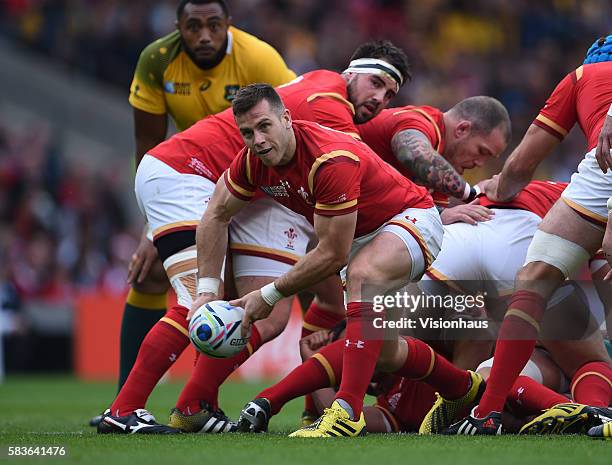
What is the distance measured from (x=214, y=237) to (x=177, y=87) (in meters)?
1.71

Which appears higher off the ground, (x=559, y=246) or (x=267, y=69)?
(x=267, y=69)

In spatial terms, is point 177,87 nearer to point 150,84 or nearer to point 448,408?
point 150,84

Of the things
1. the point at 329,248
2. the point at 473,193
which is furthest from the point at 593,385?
the point at 329,248

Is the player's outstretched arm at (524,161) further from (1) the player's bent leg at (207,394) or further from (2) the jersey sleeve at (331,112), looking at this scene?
(1) the player's bent leg at (207,394)

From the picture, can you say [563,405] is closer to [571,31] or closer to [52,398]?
[52,398]

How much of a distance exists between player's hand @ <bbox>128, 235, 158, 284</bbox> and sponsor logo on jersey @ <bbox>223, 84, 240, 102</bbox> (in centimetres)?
107

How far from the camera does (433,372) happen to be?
5785 mm

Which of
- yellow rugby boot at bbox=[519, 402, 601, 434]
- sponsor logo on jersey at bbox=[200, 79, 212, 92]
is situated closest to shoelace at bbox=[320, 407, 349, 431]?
yellow rugby boot at bbox=[519, 402, 601, 434]

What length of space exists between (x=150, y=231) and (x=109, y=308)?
6.97 meters

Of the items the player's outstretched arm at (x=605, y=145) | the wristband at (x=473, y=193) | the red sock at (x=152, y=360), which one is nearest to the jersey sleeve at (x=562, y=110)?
the player's outstretched arm at (x=605, y=145)

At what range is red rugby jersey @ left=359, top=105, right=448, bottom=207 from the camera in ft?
21.9

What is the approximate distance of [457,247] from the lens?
640 cm

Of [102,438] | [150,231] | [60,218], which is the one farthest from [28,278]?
[102,438]

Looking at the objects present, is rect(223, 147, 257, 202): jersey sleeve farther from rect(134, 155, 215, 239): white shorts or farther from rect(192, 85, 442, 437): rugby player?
rect(134, 155, 215, 239): white shorts
